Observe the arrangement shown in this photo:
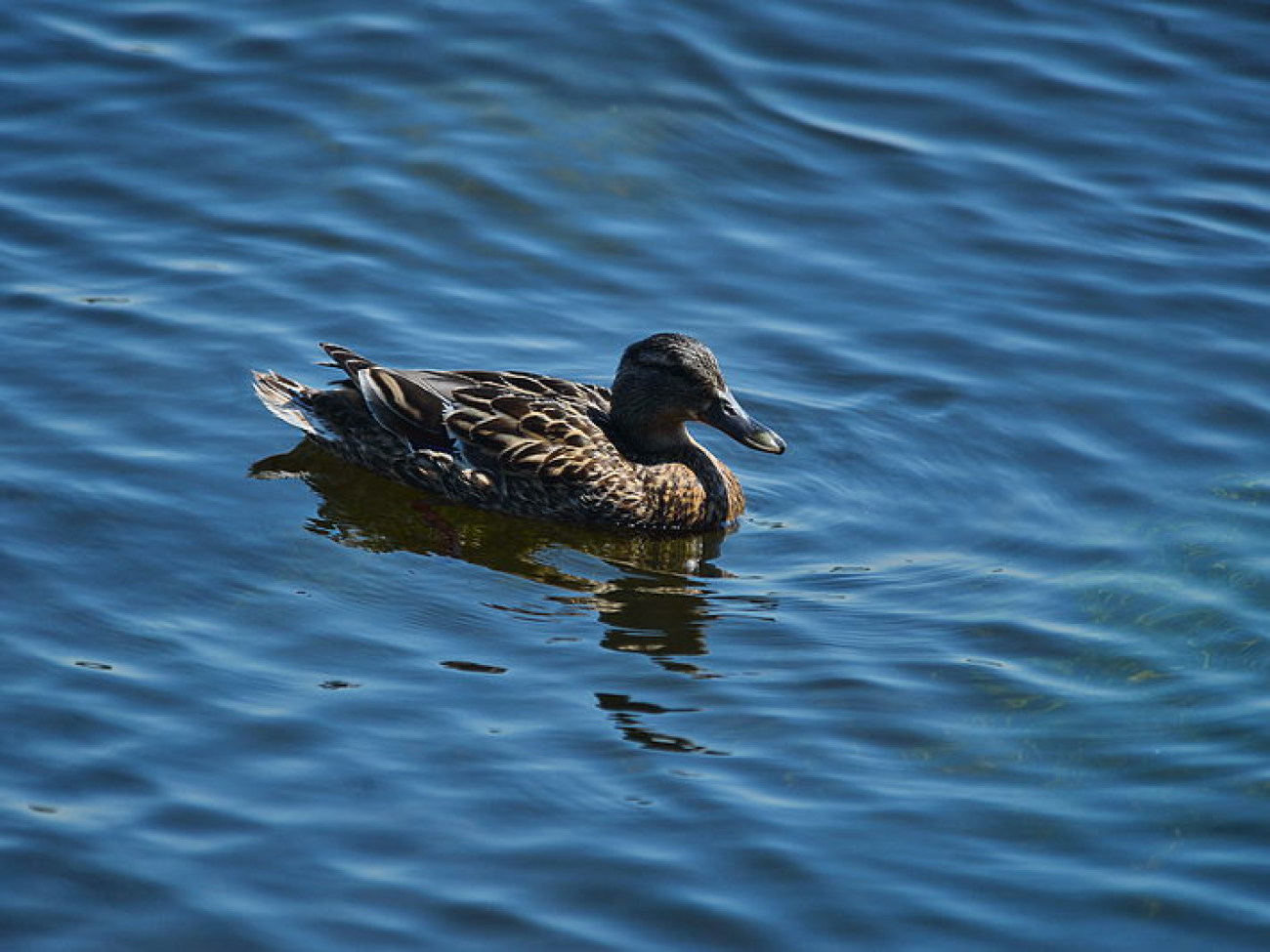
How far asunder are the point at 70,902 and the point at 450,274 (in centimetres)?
630

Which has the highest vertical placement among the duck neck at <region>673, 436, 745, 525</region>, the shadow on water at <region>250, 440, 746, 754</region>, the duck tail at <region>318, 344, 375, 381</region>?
the duck tail at <region>318, 344, 375, 381</region>

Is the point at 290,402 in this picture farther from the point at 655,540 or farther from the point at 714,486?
the point at 714,486

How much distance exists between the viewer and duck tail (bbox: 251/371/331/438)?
35.4 feet

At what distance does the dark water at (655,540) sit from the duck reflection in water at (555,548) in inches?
1.4

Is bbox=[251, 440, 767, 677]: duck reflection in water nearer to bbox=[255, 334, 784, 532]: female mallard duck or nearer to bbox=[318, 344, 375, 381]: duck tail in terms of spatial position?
bbox=[255, 334, 784, 532]: female mallard duck

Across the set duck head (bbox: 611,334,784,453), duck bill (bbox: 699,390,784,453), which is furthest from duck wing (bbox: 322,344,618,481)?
duck bill (bbox: 699,390,784,453)

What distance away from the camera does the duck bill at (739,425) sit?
10508mm

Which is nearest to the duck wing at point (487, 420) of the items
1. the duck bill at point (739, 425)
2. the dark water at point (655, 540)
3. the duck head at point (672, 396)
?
the duck head at point (672, 396)

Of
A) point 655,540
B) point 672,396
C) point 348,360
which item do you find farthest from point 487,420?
point 655,540

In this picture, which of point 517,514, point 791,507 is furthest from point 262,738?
point 791,507

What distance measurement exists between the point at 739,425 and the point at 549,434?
99 centimetres

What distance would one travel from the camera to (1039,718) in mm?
8484

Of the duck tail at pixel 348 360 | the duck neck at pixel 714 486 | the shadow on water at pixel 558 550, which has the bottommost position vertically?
the shadow on water at pixel 558 550

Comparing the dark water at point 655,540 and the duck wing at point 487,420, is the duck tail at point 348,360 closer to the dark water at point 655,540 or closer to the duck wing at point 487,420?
the duck wing at point 487,420
